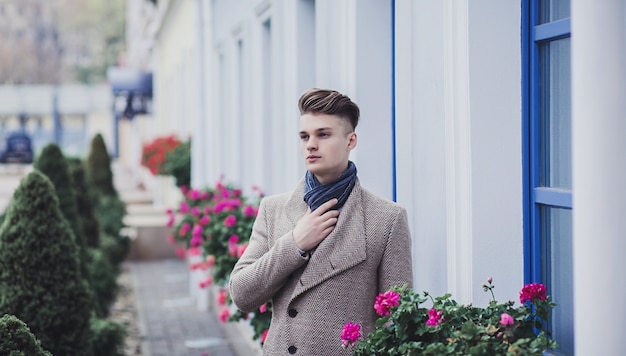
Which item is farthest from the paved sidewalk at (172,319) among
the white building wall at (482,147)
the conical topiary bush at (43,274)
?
the white building wall at (482,147)

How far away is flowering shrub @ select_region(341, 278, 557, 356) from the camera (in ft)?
8.79

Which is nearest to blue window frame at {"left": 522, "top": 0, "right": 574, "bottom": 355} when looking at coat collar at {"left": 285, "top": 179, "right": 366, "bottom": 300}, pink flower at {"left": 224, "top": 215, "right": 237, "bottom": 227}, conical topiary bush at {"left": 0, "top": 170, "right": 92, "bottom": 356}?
coat collar at {"left": 285, "top": 179, "right": 366, "bottom": 300}

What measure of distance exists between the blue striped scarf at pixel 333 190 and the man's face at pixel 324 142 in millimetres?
61

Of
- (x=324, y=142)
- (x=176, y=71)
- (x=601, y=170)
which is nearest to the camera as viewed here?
(x=601, y=170)

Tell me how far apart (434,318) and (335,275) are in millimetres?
516

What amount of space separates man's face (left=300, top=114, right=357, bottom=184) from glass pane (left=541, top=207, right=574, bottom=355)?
80cm

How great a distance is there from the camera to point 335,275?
3.29 metres

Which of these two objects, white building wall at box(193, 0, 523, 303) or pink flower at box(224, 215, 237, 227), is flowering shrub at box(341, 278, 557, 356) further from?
pink flower at box(224, 215, 237, 227)

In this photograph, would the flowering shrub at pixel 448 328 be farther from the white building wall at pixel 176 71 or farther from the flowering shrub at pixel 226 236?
the white building wall at pixel 176 71

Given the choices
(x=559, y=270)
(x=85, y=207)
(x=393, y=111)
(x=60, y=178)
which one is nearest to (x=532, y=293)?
(x=559, y=270)

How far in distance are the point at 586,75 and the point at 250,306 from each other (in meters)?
1.44

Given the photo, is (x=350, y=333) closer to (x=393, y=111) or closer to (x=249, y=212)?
(x=393, y=111)

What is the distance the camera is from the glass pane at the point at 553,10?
336 cm

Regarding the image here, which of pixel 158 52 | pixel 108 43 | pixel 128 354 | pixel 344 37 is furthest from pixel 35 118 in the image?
pixel 344 37
